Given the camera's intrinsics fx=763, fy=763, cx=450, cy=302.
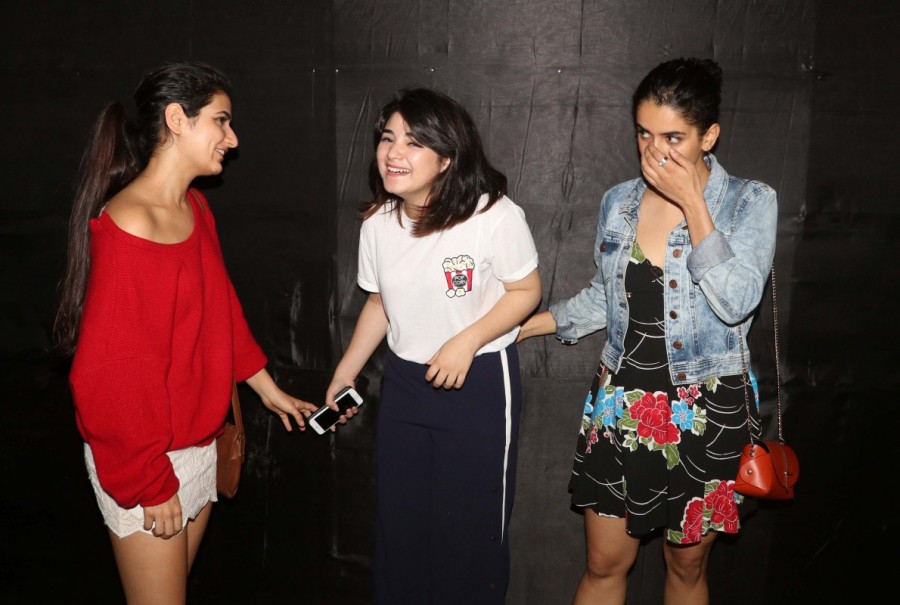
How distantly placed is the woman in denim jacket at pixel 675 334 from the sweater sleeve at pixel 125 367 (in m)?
1.12

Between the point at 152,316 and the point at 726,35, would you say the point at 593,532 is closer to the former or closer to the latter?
the point at 152,316

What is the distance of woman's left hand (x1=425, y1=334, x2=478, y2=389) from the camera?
193 cm

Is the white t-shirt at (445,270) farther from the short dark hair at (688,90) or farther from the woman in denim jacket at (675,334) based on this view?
the short dark hair at (688,90)

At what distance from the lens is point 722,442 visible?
196cm

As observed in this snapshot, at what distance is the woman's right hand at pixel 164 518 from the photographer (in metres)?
1.79

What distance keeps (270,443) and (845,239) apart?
6.40 ft

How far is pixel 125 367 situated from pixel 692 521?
1.45 meters

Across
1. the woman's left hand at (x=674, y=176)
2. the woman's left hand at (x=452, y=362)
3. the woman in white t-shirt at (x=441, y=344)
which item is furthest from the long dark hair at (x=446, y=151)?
the woman's left hand at (x=674, y=176)

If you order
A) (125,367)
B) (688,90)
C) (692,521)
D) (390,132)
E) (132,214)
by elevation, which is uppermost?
(688,90)

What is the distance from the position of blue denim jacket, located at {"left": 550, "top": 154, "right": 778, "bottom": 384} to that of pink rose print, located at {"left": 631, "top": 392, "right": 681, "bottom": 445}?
8 centimetres

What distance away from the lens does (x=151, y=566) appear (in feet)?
6.18

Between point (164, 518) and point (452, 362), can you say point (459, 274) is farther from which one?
point (164, 518)

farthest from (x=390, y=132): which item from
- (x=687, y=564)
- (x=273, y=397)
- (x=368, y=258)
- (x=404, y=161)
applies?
(x=687, y=564)

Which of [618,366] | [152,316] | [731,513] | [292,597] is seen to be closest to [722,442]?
[731,513]
